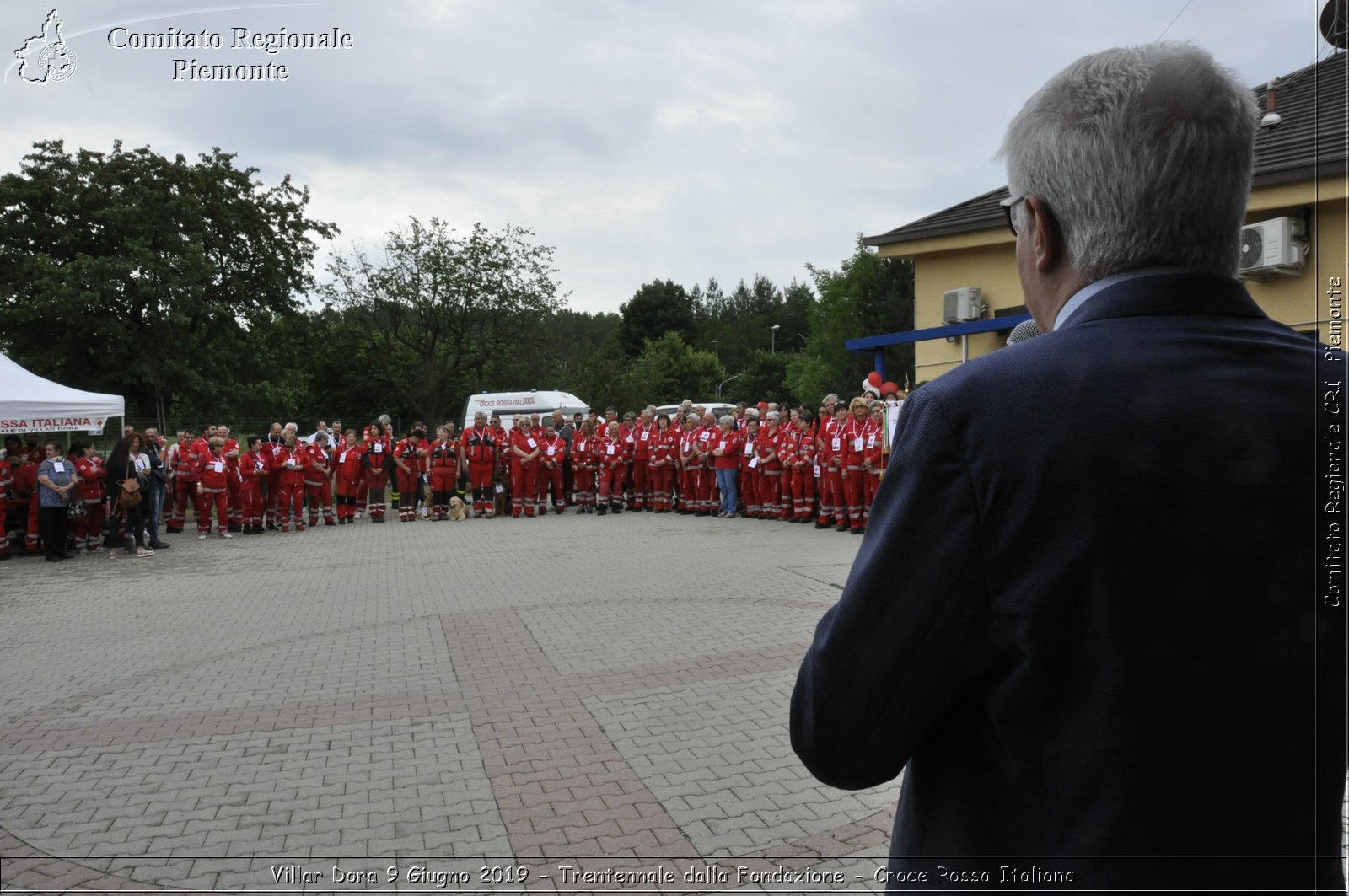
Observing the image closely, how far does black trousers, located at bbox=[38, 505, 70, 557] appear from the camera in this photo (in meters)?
15.6

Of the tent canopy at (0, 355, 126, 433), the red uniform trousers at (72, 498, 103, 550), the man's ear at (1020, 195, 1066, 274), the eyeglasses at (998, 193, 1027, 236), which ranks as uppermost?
the tent canopy at (0, 355, 126, 433)

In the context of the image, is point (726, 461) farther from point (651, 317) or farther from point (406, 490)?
point (651, 317)

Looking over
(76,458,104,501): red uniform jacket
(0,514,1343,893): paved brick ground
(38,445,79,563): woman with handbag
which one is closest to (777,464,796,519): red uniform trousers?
(0,514,1343,893): paved brick ground

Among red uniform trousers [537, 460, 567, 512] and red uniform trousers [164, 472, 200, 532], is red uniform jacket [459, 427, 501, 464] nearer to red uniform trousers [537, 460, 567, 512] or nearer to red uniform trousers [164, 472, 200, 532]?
red uniform trousers [537, 460, 567, 512]

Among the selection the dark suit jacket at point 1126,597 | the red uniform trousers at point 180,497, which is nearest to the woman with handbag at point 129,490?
the red uniform trousers at point 180,497

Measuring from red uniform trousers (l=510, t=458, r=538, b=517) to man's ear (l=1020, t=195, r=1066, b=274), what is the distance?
65.3 feet

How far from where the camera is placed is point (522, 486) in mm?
21234

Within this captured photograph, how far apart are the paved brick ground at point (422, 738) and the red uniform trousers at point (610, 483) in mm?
9253

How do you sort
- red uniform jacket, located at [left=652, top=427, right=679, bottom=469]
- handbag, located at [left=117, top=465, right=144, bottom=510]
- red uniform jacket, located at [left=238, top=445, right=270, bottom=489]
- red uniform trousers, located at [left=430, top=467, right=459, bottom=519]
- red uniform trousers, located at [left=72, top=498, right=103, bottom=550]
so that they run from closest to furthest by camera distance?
1. handbag, located at [left=117, top=465, right=144, bottom=510]
2. red uniform trousers, located at [left=72, top=498, right=103, bottom=550]
3. red uniform jacket, located at [left=238, top=445, right=270, bottom=489]
4. red uniform jacket, located at [left=652, top=427, right=679, bottom=469]
5. red uniform trousers, located at [left=430, top=467, right=459, bottom=519]

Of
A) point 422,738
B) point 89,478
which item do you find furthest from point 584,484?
point 422,738

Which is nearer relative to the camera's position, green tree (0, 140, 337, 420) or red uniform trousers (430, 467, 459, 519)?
red uniform trousers (430, 467, 459, 519)

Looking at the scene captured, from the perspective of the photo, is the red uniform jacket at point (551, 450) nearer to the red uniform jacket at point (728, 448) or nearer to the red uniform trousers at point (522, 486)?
the red uniform trousers at point (522, 486)

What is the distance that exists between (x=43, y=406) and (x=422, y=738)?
13145 mm

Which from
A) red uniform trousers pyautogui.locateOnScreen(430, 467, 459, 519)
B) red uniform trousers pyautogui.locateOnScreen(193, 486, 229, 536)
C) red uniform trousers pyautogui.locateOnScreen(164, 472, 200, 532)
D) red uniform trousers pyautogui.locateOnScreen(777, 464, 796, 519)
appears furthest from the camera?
red uniform trousers pyautogui.locateOnScreen(430, 467, 459, 519)
